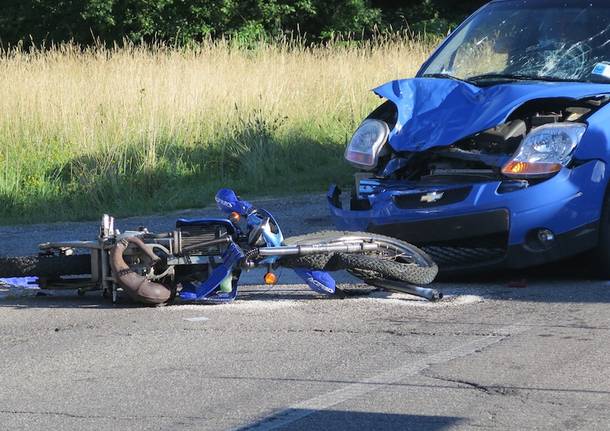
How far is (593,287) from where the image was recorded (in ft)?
23.7

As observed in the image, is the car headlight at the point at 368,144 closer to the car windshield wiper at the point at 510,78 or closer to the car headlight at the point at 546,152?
the car windshield wiper at the point at 510,78

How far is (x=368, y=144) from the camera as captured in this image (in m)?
7.74

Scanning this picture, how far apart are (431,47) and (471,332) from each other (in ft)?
46.1

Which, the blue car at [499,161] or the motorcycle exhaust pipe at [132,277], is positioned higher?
the blue car at [499,161]

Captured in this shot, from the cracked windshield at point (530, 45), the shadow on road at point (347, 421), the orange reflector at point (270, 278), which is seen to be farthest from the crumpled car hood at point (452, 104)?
the shadow on road at point (347, 421)

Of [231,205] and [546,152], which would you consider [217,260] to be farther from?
[546,152]

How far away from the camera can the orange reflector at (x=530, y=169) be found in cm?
698

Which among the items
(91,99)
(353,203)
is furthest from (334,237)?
(91,99)

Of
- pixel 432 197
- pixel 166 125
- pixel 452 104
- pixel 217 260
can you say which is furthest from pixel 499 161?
pixel 166 125

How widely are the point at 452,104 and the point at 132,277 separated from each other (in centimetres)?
249

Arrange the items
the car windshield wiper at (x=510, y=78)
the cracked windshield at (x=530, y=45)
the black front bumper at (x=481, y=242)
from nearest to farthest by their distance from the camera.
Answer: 1. the black front bumper at (x=481, y=242)
2. the car windshield wiper at (x=510, y=78)
3. the cracked windshield at (x=530, y=45)

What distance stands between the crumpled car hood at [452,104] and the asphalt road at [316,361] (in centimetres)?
101

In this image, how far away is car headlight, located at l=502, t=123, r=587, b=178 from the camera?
22.9ft

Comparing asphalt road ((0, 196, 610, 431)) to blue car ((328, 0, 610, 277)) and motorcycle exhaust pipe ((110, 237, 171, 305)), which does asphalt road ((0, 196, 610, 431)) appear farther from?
blue car ((328, 0, 610, 277))
